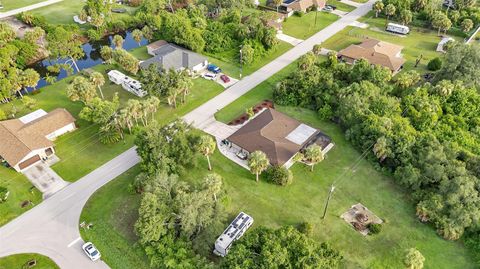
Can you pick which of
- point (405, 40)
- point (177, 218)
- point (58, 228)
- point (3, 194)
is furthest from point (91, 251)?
point (405, 40)

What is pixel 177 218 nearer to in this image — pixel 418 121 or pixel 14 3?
pixel 418 121

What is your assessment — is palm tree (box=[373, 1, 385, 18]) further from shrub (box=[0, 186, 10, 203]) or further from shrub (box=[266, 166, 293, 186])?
shrub (box=[0, 186, 10, 203])

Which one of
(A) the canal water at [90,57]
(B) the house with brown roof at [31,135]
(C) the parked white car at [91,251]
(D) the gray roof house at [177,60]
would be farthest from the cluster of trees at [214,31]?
(C) the parked white car at [91,251]

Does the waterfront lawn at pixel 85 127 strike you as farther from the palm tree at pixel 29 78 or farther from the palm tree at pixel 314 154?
the palm tree at pixel 314 154

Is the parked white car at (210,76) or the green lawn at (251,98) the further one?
the parked white car at (210,76)

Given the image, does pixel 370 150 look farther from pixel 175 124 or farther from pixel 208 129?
pixel 175 124

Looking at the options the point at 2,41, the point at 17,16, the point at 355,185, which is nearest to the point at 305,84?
the point at 355,185
